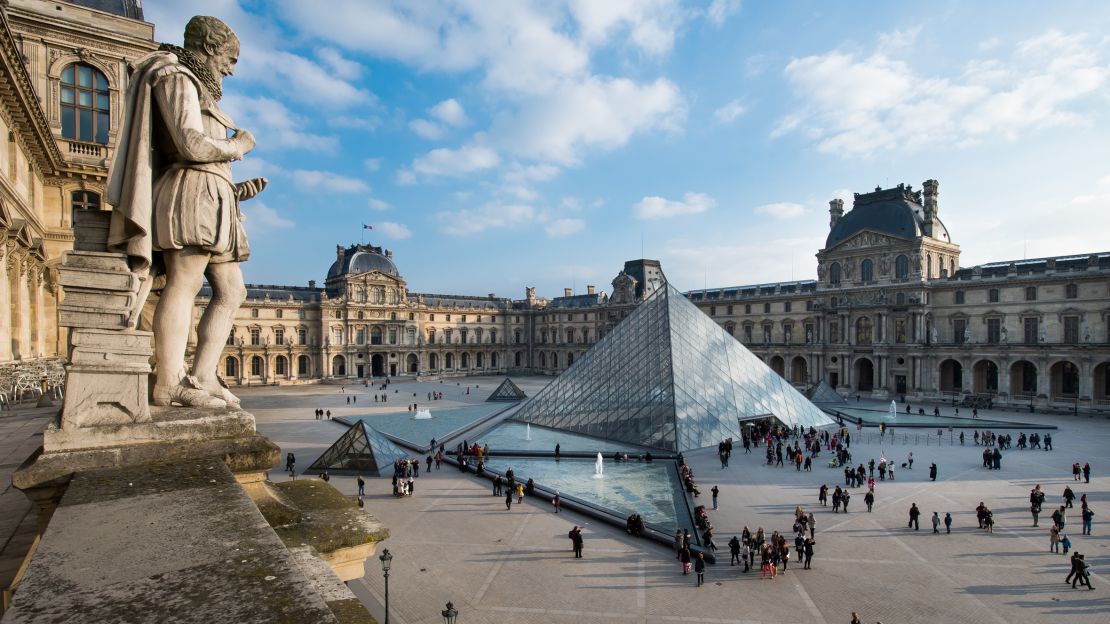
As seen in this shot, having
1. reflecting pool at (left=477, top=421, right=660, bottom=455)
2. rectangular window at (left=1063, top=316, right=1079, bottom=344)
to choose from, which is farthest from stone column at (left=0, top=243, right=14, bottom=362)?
rectangular window at (left=1063, top=316, right=1079, bottom=344)

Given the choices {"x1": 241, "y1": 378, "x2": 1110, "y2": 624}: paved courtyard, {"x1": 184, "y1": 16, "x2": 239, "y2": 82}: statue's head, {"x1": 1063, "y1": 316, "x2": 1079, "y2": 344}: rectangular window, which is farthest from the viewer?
{"x1": 1063, "y1": 316, "x2": 1079, "y2": 344}: rectangular window

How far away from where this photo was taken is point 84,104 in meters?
19.6

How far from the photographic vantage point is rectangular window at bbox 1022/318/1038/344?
117 ft

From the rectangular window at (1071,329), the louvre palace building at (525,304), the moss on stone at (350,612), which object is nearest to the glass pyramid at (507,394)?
the louvre palace building at (525,304)

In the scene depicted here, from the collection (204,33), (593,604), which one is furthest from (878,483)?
(204,33)

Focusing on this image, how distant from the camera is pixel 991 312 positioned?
3728cm

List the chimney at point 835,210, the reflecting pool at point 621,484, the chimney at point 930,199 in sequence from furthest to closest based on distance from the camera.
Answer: the chimney at point 835,210 → the chimney at point 930,199 → the reflecting pool at point 621,484

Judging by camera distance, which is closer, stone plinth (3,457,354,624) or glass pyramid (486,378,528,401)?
stone plinth (3,457,354,624)

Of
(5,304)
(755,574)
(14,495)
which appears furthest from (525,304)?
(14,495)

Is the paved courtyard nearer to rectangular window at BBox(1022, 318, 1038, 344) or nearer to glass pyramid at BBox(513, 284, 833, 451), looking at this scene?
glass pyramid at BBox(513, 284, 833, 451)

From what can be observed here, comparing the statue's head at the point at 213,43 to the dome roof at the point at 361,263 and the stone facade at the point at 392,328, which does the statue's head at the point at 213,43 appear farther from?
the dome roof at the point at 361,263

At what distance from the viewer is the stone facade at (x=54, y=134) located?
15.4m

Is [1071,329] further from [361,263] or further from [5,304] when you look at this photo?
[361,263]

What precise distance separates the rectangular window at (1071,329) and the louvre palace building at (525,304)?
7 cm
